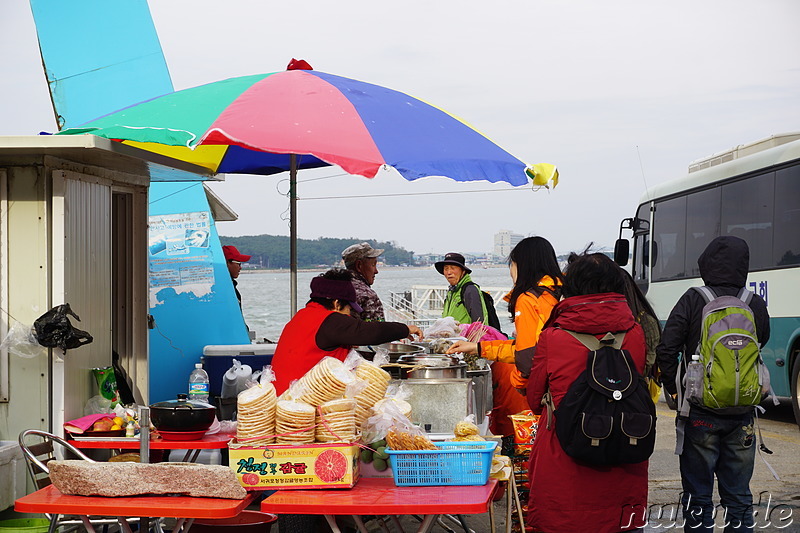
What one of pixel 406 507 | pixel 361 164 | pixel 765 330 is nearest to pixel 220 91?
pixel 361 164

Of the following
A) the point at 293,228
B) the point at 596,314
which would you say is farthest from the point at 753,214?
the point at 596,314

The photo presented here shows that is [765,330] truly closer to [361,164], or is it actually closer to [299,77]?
[361,164]

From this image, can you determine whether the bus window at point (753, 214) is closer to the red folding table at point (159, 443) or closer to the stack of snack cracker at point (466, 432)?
the stack of snack cracker at point (466, 432)

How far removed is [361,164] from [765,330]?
272 cm

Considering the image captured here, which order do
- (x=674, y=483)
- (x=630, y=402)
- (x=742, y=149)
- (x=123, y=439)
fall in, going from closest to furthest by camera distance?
(x=630, y=402), (x=123, y=439), (x=674, y=483), (x=742, y=149)

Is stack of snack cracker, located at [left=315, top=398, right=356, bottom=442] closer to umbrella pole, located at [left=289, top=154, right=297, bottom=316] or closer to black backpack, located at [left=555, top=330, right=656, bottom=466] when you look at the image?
black backpack, located at [left=555, top=330, right=656, bottom=466]

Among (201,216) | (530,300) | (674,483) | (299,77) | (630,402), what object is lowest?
(674,483)

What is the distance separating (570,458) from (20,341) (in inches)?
139

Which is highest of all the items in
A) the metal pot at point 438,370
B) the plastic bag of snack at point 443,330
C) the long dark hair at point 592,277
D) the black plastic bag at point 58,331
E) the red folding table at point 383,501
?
the long dark hair at point 592,277

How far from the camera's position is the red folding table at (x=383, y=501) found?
368 cm

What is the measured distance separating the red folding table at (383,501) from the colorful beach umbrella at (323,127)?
5.22ft

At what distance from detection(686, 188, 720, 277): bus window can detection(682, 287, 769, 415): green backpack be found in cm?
813

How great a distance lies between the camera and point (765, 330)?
5.35 m
